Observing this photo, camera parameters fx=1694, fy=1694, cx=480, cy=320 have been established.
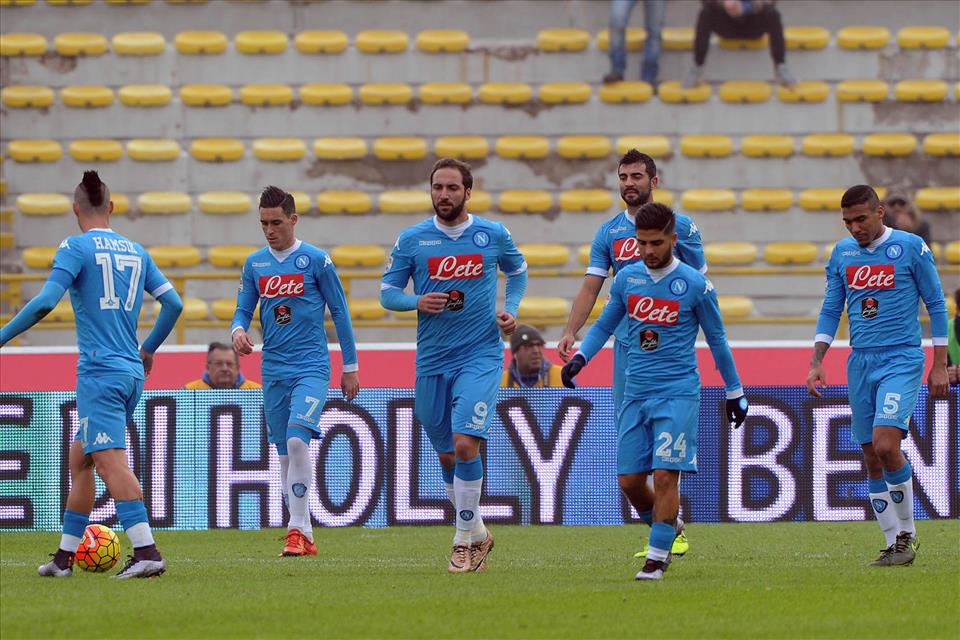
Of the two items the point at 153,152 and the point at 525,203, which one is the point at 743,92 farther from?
the point at 153,152

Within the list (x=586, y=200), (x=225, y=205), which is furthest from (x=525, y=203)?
(x=225, y=205)

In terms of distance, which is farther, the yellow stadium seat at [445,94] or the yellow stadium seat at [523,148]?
the yellow stadium seat at [445,94]

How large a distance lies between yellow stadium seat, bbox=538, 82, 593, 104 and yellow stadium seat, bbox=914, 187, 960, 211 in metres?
3.80

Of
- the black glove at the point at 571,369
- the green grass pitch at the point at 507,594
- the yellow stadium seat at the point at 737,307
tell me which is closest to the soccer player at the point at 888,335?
the green grass pitch at the point at 507,594

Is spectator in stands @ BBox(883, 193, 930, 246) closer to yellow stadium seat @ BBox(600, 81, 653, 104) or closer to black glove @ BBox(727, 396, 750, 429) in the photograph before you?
yellow stadium seat @ BBox(600, 81, 653, 104)

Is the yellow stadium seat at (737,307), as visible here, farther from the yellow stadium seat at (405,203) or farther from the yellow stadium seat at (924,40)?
the yellow stadium seat at (924,40)

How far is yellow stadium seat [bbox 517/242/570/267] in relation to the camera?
1777 cm

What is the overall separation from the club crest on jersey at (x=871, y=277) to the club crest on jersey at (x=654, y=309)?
1.45 meters

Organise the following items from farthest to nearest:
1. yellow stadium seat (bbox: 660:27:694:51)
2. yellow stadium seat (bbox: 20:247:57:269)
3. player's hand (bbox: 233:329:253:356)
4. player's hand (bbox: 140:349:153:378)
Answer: yellow stadium seat (bbox: 660:27:694:51) < yellow stadium seat (bbox: 20:247:57:269) < player's hand (bbox: 233:329:253:356) < player's hand (bbox: 140:349:153:378)

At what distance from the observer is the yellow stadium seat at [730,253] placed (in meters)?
17.7

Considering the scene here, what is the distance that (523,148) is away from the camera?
18.7 m

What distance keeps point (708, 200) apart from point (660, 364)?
10.1 m

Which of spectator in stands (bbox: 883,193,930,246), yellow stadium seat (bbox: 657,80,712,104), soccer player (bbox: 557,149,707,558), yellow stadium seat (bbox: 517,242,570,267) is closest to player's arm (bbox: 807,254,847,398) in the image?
soccer player (bbox: 557,149,707,558)

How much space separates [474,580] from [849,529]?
4.62 metres
